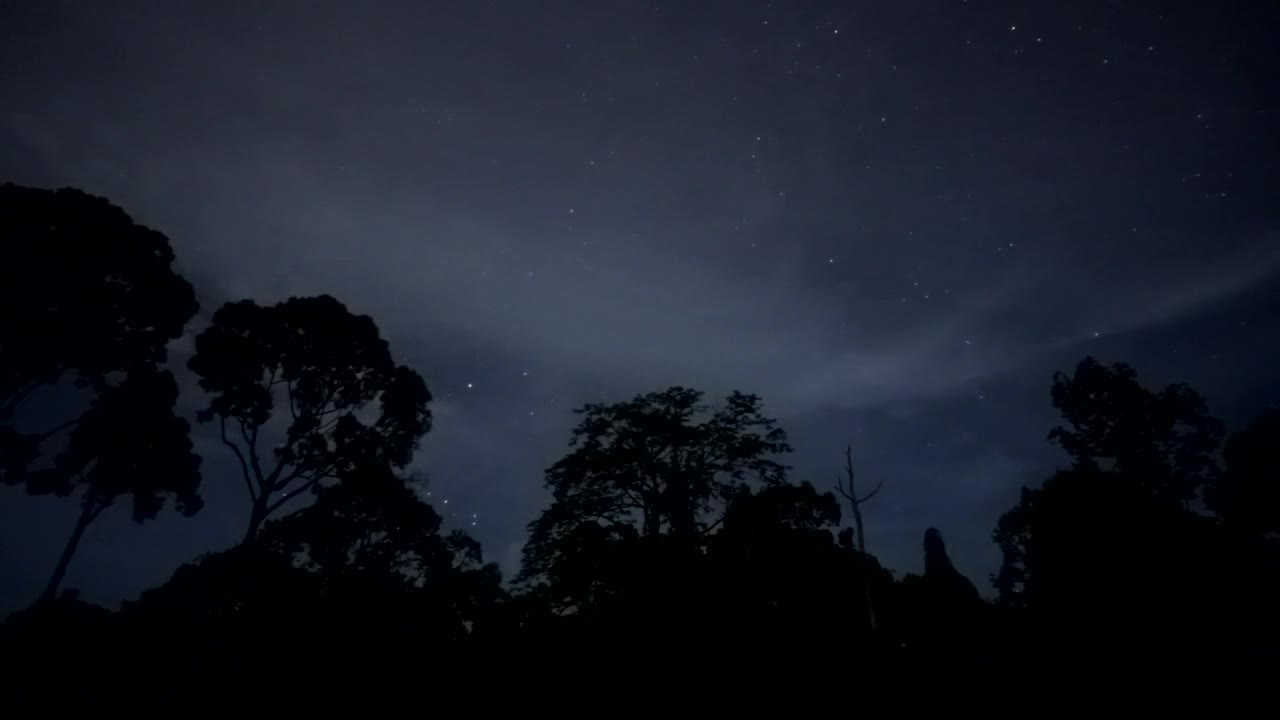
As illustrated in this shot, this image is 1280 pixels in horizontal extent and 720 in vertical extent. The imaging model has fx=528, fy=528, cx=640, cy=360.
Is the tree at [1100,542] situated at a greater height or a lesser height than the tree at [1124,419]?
lesser

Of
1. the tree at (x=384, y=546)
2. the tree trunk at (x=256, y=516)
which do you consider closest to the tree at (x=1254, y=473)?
the tree at (x=384, y=546)

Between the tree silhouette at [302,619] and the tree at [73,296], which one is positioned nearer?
the tree silhouette at [302,619]

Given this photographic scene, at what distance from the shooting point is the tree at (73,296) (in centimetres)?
1792

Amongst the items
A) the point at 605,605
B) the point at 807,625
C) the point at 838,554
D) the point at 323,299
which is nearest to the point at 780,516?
the point at 838,554

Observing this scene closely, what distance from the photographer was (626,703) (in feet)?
39.1

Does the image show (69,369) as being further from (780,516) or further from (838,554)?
(838,554)

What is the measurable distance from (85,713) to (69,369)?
1575cm

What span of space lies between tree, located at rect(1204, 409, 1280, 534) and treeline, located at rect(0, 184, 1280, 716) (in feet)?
0.75

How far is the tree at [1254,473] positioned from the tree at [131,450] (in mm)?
55292

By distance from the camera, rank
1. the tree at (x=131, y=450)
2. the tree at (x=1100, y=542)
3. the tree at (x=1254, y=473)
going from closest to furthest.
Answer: the tree at (x=1100, y=542) → the tree at (x=131, y=450) → the tree at (x=1254, y=473)

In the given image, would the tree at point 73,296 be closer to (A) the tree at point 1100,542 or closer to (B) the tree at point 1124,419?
(A) the tree at point 1100,542

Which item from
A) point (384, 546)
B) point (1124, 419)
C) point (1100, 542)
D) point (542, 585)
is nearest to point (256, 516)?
point (384, 546)

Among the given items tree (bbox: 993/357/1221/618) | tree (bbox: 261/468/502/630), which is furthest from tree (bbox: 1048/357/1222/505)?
tree (bbox: 261/468/502/630)

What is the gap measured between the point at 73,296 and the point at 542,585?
21494 mm
